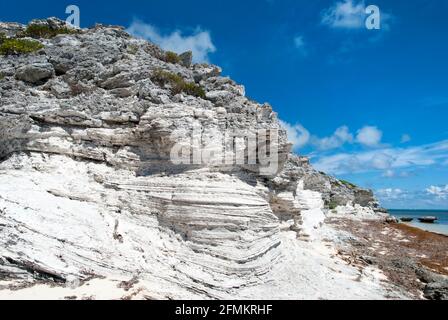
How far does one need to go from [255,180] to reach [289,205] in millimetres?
4399

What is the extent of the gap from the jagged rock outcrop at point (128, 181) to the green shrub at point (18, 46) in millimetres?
622

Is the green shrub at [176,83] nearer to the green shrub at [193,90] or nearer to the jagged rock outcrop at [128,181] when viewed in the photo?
the green shrub at [193,90]

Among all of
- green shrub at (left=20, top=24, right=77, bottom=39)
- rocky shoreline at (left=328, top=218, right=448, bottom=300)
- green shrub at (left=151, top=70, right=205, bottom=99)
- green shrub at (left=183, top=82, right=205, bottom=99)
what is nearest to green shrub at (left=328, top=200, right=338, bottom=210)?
rocky shoreline at (left=328, top=218, right=448, bottom=300)

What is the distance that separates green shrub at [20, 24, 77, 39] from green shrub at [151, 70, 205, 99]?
10038 millimetres

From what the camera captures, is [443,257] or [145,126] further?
[443,257]

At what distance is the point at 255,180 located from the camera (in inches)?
639

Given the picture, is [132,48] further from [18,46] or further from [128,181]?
[128,181]

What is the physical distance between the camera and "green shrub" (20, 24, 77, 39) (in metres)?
23.9

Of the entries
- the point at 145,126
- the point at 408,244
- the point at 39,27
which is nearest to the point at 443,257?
the point at 408,244

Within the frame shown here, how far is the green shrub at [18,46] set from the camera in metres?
20.3

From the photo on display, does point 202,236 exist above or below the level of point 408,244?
above
